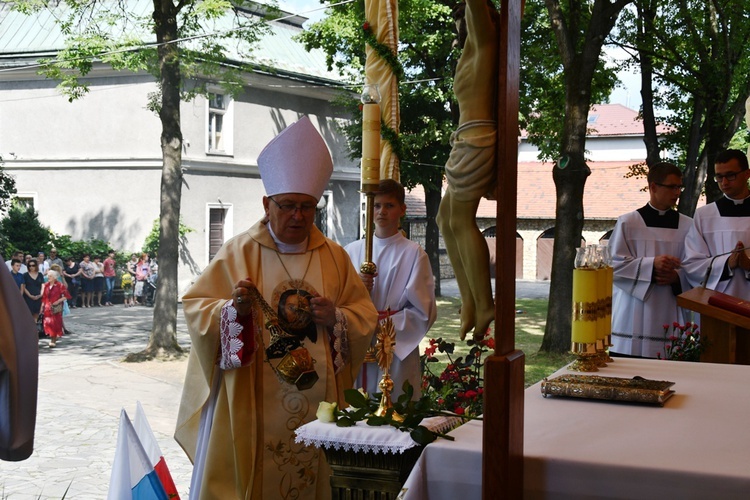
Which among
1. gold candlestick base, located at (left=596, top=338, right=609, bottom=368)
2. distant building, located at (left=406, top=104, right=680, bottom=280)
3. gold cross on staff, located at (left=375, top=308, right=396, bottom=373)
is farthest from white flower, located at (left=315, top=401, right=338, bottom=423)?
distant building, located at (left=406, top=104, right=680, bottom=280)

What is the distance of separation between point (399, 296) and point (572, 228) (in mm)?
7566

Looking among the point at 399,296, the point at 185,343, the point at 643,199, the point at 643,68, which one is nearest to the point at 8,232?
the point at 185,343

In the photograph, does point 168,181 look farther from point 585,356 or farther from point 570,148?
point 585,356

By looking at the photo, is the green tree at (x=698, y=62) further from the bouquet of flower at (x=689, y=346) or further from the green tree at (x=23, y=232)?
the green tree at (x=23, y=232)

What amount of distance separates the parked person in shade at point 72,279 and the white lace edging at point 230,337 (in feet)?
63.7

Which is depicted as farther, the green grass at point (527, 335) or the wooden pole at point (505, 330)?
the green grass at point (527, 335)

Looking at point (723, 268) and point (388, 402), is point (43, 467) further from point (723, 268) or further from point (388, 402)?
point (388, 402)

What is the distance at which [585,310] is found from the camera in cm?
289

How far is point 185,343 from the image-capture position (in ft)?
53.5

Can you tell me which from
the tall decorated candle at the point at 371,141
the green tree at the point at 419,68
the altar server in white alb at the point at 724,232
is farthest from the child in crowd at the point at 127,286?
the tall decorated candle at the point at 371,141

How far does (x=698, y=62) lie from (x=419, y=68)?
8318 millimetres

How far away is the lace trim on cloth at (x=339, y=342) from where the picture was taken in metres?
3.80

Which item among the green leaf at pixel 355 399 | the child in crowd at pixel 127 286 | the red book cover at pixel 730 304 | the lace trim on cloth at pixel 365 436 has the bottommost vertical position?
the child in crowd at pixel 127 286

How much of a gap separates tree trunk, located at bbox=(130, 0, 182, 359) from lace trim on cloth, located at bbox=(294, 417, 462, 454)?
38.7 ft
